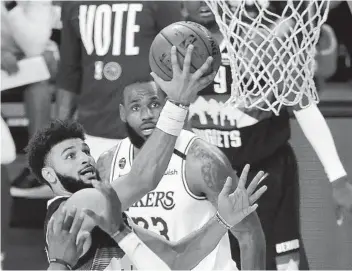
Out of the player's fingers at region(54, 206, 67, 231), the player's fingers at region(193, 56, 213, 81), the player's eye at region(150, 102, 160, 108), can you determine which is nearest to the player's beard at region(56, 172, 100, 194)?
the player's fingers at region(54, 206, 67, 231)

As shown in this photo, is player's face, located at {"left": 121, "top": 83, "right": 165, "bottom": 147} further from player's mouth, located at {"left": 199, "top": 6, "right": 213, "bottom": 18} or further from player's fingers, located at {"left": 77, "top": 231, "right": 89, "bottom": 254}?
player's fingers, located at {"left": 77, "top": 231, "right": 89, "bottom": 254}

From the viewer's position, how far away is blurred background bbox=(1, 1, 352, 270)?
2.84 metres

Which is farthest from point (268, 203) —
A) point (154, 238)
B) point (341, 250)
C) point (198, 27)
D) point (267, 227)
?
point (198, 27)

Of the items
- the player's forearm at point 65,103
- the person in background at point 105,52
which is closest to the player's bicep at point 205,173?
the person in background at point 105,52

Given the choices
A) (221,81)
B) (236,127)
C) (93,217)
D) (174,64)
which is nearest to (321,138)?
(236,127)

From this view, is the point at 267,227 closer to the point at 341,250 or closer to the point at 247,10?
the point at 341,250

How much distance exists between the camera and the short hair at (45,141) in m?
2.43

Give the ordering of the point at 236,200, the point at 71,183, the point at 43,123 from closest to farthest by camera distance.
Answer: the point at 236,200
the point at 71,183
the point at 43,123

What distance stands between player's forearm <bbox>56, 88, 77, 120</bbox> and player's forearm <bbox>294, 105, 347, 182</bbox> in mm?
774

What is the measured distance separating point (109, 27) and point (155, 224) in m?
0.72

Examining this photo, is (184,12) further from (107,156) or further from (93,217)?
(93,217)

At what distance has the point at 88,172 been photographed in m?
2.43

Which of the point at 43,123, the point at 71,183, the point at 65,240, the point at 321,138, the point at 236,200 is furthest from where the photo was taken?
the point at 43,123

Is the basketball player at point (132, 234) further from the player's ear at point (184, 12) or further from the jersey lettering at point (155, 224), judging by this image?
the player's ear at point (184, 12)
